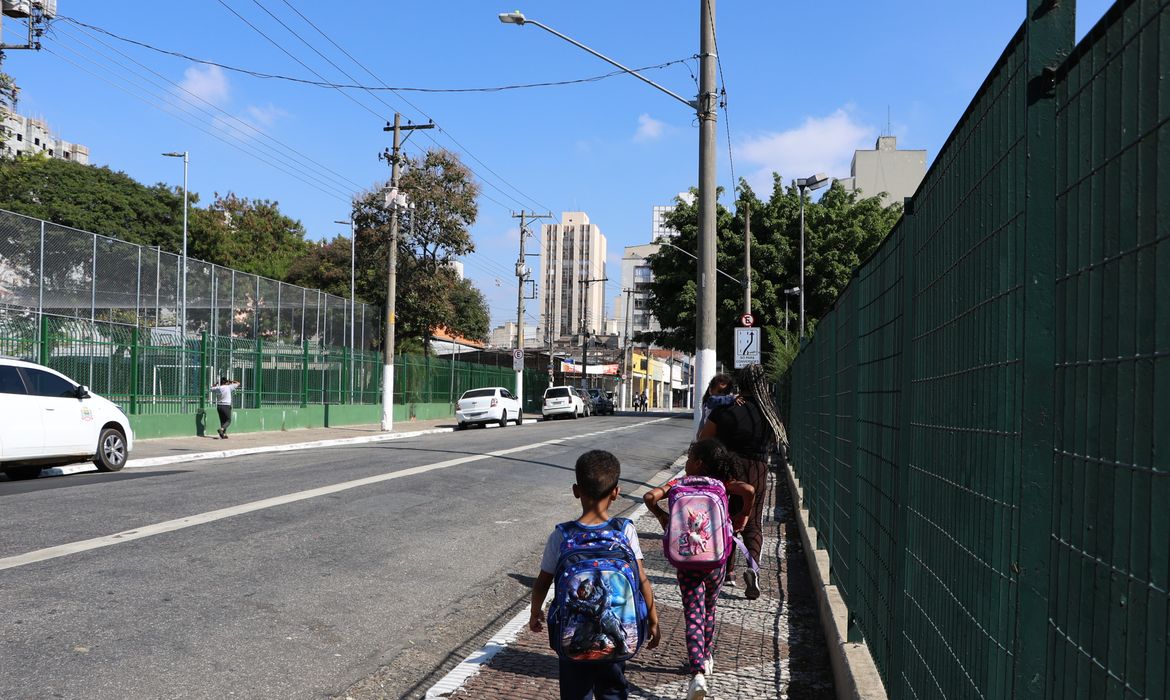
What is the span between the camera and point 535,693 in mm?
5035

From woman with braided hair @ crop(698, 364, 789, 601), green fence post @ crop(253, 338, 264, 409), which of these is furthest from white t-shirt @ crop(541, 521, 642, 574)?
green fence post @ crop(253, 338, 264, 409)

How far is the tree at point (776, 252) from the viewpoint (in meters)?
45.5

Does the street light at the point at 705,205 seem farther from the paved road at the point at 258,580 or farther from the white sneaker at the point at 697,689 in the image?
the white sneaker at the point at 697,689

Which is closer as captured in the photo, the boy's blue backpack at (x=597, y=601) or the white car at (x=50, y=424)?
the boy's blue backpack at (x=597, y=601)

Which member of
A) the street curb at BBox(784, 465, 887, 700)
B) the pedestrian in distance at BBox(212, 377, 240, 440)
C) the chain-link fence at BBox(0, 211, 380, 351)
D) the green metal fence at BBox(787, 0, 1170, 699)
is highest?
the chain-link fence at BBox(0, 211, 380, 351)

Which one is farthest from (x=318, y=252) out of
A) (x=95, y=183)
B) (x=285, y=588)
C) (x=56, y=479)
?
(x=285, y=588)

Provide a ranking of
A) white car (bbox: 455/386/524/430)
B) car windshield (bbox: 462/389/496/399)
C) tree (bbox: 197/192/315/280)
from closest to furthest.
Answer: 1. white car (bbox: 455/386/524/430)
2. car windshield (bbox: 462/389/496/399)
3. tree (bbox: 197/192/315/280)

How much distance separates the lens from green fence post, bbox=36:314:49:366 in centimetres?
1872

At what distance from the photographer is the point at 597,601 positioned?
3.56 meters

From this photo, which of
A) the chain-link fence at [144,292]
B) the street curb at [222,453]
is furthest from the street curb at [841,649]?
the chain-link fence at [144,292]

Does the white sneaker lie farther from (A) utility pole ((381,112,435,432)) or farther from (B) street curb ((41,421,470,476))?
(A) utility pole ((381,112,435,432))

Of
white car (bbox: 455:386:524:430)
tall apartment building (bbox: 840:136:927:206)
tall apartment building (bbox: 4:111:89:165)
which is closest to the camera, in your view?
white car (bbox: 455:386:524:430)

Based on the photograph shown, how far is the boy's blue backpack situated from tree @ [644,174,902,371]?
41242 mm

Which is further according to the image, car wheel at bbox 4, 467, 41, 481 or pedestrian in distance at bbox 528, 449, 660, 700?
car wheel at bbox 4, 467, 41, 481
